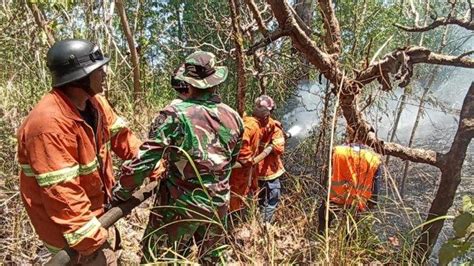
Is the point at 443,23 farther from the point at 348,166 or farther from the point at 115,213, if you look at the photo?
the point at 115,213

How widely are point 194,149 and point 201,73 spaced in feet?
1.63

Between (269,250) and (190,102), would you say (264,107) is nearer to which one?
(190,102)

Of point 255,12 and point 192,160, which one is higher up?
point 255,12

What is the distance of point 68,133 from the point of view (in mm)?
2123

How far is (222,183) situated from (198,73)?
71 cm

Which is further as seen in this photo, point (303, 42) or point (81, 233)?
point (303, 42)

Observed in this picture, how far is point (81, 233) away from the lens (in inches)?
81.4

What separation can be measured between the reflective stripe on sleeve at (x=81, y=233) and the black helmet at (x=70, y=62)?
685 millimetres

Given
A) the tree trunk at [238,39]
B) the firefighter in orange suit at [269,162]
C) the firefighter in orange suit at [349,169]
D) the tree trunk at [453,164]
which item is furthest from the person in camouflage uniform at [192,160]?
the tree trunk at [453,164]

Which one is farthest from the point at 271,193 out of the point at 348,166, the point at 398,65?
the point at 398,65

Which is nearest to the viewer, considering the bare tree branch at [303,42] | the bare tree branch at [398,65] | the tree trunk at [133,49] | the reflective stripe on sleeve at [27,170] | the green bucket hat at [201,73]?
the reflective stripe on sleeve at [27,170]

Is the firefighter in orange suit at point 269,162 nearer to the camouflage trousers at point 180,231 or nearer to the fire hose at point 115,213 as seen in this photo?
the camouflage trousers at point 180,231

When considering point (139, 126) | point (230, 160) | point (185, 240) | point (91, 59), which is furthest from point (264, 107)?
point (91, 59)

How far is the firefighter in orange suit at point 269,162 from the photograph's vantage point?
16.3 ft
